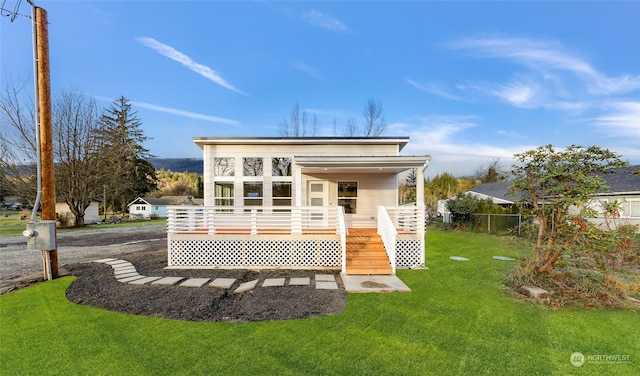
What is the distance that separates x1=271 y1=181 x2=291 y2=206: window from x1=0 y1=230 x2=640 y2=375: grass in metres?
5.98

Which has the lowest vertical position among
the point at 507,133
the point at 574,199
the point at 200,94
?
the point at 574,199

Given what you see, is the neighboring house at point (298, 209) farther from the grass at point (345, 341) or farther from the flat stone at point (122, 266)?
the grass at point (345, 341)

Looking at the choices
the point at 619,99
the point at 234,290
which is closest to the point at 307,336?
the point at 234,290

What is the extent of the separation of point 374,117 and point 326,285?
79.4 feet

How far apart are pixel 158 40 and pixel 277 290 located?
48.3 feet

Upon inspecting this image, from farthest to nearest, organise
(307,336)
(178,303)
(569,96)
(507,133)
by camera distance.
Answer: (507,133) → (569,96) → (178,303) → (307,336)

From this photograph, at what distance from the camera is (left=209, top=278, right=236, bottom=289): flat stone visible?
19.5 ft

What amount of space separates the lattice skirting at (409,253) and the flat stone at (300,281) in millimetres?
2987

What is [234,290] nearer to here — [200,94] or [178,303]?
[178,303]

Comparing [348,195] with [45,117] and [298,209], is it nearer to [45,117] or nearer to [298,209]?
[298,209]

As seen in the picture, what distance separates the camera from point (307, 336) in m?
3.59

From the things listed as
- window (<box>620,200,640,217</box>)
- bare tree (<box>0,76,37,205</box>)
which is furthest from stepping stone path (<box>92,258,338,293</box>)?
bare tree (<box>0,76,37,205</box>)

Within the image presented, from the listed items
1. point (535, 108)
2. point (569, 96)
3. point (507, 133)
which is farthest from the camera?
point (507, 133)

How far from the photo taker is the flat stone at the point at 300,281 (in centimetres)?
604
